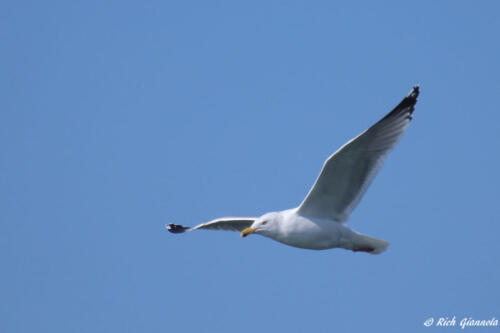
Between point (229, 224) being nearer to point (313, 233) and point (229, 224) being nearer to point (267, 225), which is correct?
point (267, 225)

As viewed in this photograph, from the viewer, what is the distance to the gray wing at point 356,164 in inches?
336

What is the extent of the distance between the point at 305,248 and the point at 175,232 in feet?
11.4

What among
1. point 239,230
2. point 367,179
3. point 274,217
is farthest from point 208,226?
point 367,179

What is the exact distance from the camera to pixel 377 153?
339 inches

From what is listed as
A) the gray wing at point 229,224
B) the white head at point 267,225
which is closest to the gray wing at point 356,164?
the white head at point 267,225

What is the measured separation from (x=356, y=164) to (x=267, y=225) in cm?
135

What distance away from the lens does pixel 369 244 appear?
358 inches

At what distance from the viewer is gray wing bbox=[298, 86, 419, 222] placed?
336 inches

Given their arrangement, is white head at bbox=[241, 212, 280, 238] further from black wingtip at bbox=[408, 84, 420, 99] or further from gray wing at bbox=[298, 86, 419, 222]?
black wingtip at bbox=[408, 84, 420, 99]

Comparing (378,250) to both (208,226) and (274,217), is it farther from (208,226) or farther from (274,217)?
(208,226)

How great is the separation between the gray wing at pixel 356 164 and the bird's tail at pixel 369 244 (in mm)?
419

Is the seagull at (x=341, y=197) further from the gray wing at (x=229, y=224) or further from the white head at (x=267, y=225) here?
the gray wing at (x=229, y=224)

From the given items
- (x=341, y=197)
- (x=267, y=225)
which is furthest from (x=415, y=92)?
(x=267, y=225)

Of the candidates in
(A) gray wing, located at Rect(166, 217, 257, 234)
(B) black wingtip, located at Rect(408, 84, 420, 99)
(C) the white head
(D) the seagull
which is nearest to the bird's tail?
(D) the seagull
